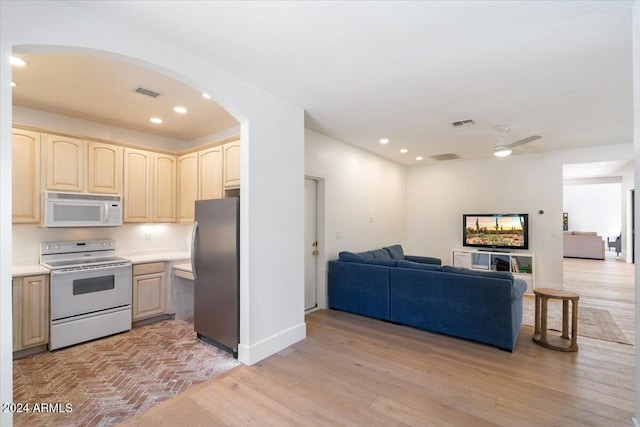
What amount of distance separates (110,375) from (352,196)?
4.10 metres

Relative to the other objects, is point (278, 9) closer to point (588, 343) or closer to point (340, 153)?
point (340, 153)

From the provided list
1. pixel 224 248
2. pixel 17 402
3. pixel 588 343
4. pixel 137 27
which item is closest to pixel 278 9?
pixel 137 27

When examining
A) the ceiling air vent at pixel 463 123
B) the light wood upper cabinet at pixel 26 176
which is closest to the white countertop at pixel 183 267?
the light wood upper cabinet at pixel 26 176

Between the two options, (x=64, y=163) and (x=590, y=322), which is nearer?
(x=64, y=163)

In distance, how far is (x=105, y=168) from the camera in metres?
3.95

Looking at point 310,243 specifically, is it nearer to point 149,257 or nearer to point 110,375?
point 149,257

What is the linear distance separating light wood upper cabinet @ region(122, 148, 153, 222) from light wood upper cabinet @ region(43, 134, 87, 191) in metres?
0.50

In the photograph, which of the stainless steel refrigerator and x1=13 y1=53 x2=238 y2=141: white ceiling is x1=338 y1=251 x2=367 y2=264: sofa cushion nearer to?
the stainless steel refrigerator

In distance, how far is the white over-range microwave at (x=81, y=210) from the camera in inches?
137

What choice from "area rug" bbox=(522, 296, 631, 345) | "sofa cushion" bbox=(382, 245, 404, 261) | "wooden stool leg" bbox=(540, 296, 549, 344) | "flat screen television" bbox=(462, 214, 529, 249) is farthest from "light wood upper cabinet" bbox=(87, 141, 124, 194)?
"flat screen television" bbox=(462, 214, 529, 249)

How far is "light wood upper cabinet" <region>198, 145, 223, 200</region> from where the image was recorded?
391cm

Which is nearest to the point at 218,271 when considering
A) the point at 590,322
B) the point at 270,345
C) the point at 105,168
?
the point at 270,345

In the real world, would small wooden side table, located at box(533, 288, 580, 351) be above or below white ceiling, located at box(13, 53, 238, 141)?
below

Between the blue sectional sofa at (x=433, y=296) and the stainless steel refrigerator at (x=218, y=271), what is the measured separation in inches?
77.9
